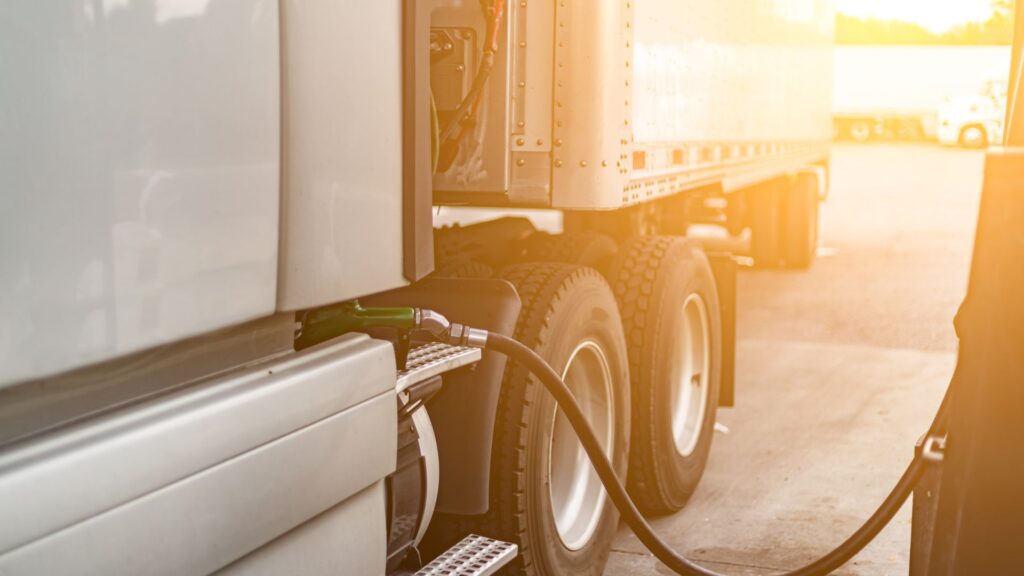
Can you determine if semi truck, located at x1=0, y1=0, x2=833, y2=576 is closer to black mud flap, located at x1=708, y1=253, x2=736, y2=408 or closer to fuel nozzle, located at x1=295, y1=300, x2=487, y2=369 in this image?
fuel nozzle, located at x1=295, y1=300, x2=487, y2=369

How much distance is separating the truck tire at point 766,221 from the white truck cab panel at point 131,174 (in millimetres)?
9493

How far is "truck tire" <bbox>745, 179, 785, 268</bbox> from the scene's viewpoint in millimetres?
12188

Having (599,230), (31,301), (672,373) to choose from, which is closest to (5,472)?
(31,301)

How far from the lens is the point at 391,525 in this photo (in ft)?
10.4

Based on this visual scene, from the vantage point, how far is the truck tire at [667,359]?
4.91m

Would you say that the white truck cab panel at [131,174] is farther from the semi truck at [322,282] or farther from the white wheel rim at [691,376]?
the white wheel rim at [691,376]

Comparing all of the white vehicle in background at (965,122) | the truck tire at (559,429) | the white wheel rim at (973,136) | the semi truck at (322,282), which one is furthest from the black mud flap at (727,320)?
the white wheel rim at (973,136)

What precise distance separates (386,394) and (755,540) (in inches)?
107

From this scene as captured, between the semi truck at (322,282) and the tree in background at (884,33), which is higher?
the tree in background at (884,33)

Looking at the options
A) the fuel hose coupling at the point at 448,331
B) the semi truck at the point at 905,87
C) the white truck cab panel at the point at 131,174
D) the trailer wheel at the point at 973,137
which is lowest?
the fuel hose coupling at the point at 448,331

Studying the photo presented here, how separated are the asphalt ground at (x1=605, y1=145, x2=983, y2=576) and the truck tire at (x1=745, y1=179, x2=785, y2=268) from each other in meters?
0.22

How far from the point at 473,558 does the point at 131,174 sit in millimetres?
1772

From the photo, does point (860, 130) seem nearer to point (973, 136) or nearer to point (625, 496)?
point (973, 136)

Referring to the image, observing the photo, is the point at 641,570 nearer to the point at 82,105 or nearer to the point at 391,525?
the point at 391,525
